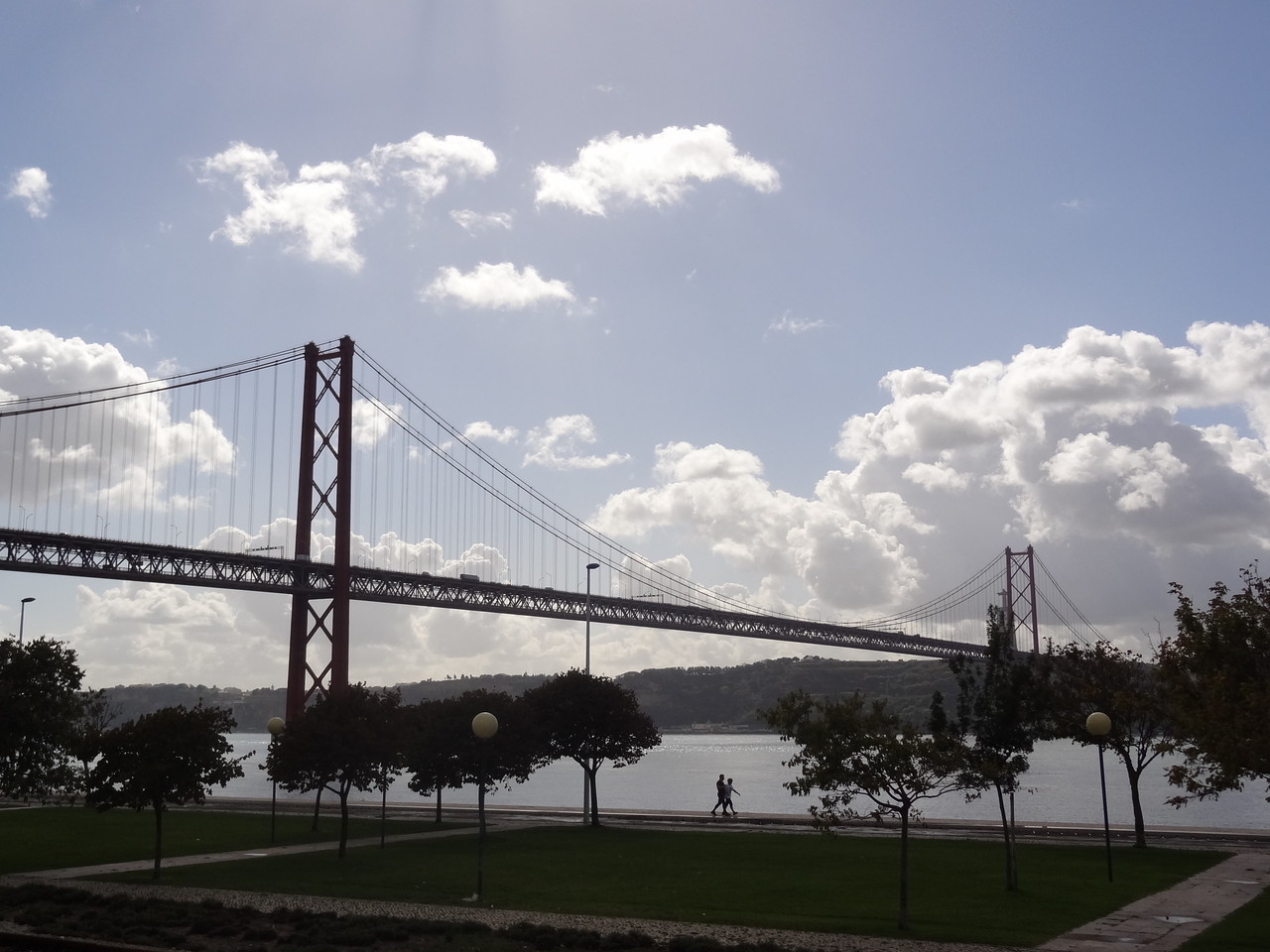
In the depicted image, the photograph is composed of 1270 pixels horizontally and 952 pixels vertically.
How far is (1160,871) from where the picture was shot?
25844 millimetres

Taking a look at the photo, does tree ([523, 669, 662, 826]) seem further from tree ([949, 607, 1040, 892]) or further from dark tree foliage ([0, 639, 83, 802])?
tree ([949, 607, 1040, 892])

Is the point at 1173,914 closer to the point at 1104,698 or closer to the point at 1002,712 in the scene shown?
the point at 1002,712

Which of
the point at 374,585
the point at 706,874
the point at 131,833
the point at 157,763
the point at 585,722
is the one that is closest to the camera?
the point at 157,763

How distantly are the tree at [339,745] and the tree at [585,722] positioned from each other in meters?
10.00

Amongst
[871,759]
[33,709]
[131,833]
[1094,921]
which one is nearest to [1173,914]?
[1094,921]

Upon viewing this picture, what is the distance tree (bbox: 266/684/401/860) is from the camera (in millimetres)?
32125

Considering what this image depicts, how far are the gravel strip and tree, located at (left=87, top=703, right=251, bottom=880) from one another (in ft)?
6.27

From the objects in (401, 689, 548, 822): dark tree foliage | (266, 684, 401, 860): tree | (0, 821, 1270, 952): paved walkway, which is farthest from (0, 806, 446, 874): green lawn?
(0, 821, 1270, 952): paved walkway

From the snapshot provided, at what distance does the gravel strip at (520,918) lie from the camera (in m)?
17.2

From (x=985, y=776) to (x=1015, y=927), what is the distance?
3202 mm

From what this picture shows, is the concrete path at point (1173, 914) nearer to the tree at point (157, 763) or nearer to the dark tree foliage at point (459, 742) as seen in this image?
the tree at point (157, 763)

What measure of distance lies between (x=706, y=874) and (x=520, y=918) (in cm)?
716

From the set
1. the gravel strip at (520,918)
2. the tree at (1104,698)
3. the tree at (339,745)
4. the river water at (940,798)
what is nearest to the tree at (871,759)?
the gravel strip at (520,918)

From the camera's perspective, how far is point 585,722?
4278 cm
